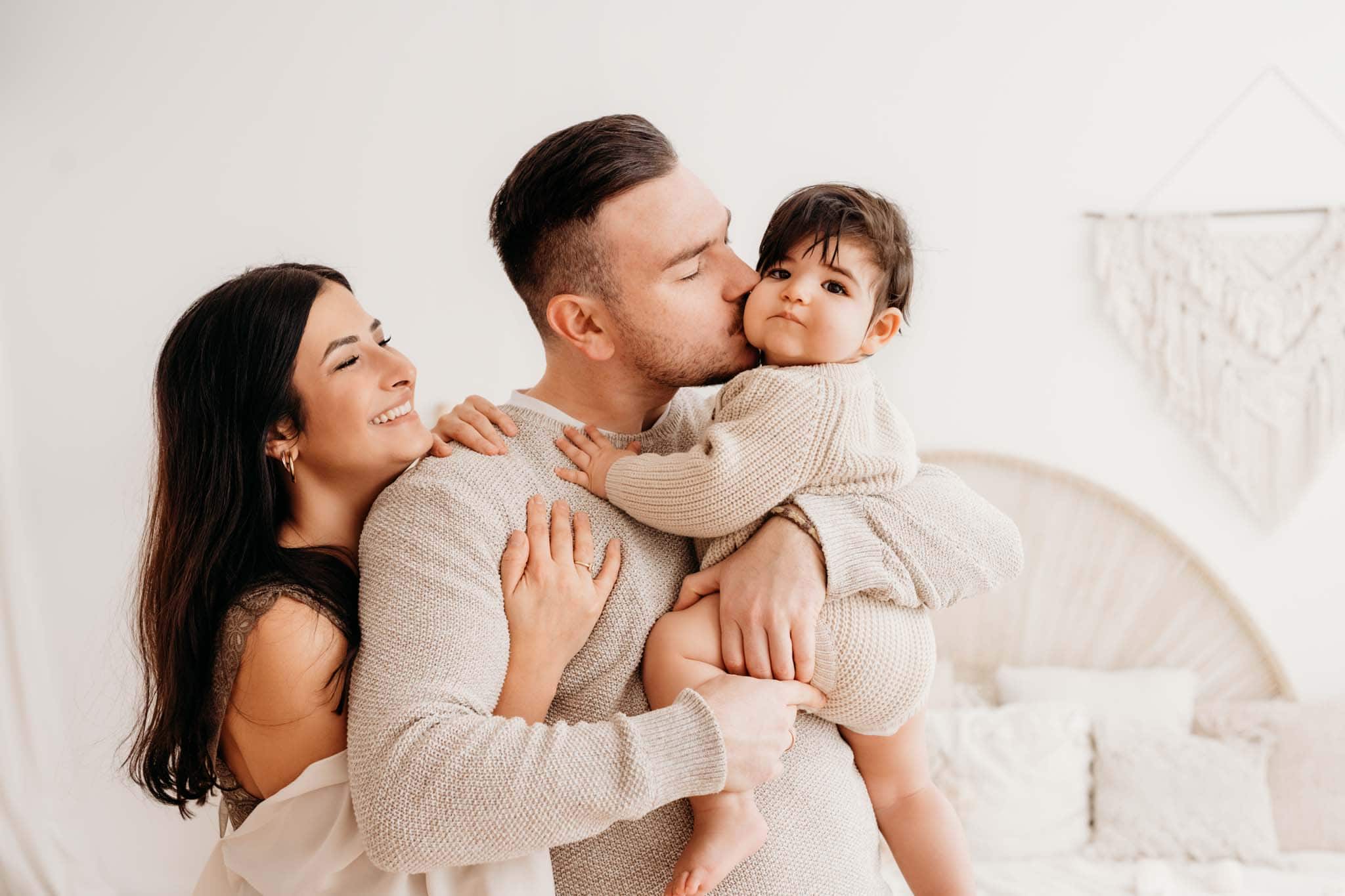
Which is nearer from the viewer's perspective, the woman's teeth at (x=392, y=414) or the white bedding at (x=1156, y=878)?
the woman's teeth at (x=392, y=414)

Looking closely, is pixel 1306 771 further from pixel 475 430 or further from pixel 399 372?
pixel 399 372

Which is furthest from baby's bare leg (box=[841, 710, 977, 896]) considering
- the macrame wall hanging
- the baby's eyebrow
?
the macrame wall hanging

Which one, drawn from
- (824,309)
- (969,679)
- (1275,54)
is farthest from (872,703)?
(1275,54)

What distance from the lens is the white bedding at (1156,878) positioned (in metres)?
2.42

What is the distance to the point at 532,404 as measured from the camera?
151 centimetres

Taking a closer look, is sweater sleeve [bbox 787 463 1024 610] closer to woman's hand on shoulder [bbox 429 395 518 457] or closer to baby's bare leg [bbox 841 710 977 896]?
baby's bare leg [bbox 841 710 977 896]

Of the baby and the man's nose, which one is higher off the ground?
the man's nose

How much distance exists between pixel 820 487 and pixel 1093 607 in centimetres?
202

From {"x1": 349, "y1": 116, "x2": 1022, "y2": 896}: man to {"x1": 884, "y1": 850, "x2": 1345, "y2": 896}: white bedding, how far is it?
1.33 meters

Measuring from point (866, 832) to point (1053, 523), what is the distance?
190 centimetres

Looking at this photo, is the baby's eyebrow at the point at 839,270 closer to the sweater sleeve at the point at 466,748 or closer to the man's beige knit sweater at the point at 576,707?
the man's beige knit sweater at the point at 576,707

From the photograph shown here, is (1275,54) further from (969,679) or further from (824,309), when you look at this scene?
(824,309)

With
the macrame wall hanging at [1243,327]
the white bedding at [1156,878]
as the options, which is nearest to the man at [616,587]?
the white bedding at [1156,878]

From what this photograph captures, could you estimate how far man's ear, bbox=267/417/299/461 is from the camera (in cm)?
135
